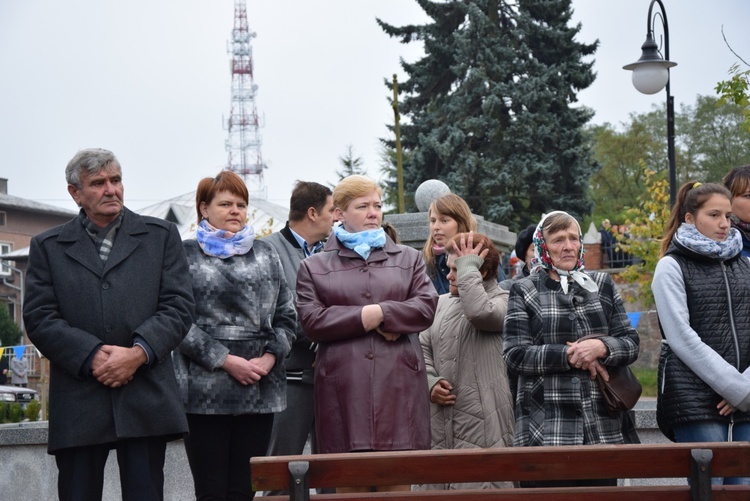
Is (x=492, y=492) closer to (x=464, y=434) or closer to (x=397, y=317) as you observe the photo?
(x=397, y=317)

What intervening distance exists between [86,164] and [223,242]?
0.91 metres

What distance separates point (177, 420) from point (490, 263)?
204 cm

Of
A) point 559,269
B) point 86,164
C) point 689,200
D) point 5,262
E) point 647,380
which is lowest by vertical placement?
point 647,380

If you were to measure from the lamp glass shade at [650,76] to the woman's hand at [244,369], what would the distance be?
9.42m

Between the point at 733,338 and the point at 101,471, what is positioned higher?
the point at 733,338

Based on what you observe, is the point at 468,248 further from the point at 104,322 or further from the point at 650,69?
the point at 650,69

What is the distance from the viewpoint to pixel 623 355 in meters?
5.15

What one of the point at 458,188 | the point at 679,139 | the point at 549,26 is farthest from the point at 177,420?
the point at 679,139

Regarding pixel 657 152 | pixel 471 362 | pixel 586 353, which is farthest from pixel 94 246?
pixel 657 152

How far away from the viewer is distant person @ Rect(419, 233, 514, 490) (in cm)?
575

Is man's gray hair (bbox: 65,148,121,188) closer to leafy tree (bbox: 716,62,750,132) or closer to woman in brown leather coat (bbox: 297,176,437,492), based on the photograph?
woman in brown leather coat (bbox: 297,176,437,492)

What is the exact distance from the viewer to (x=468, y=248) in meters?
5.86

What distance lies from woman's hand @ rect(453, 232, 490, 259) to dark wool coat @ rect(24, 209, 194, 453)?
5.17 ft

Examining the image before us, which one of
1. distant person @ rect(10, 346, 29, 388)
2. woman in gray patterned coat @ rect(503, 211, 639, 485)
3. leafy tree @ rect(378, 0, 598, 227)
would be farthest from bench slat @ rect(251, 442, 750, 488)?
distant person @ rect(10, 346, 29, 388)
